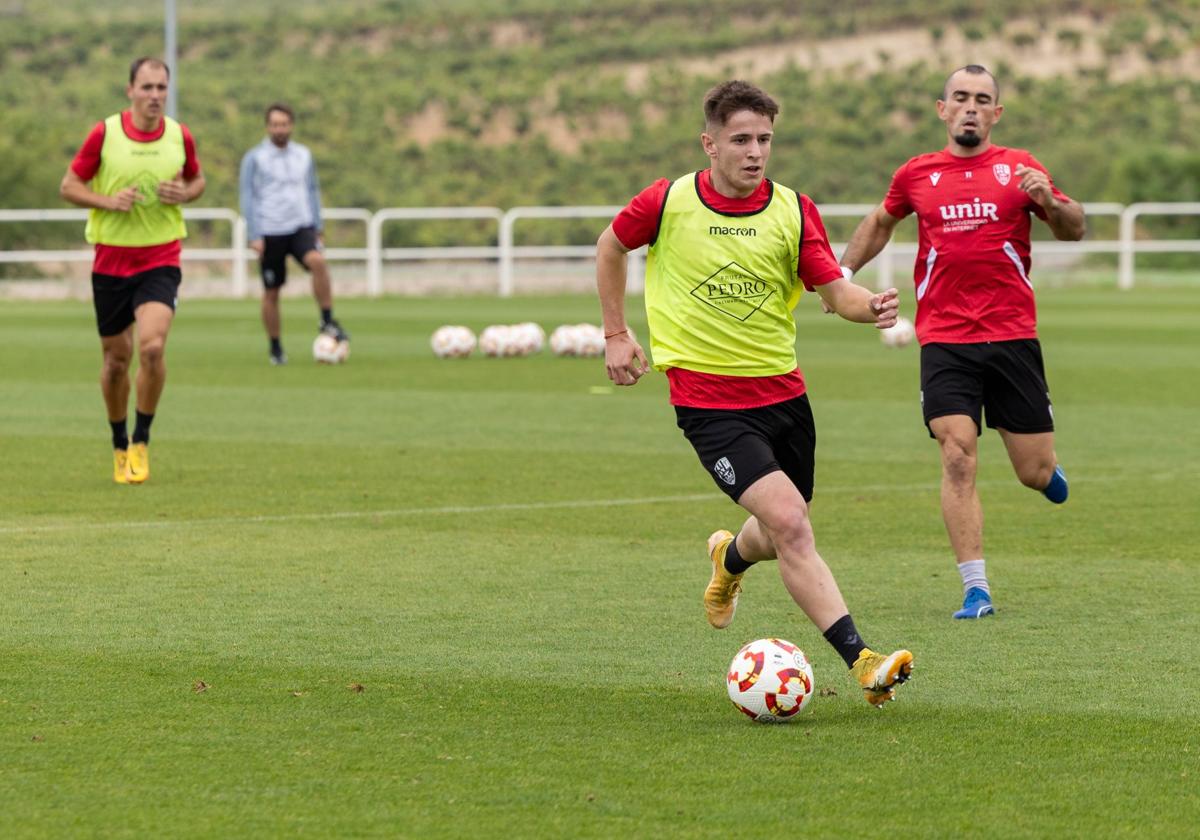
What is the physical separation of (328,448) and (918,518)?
4.85m

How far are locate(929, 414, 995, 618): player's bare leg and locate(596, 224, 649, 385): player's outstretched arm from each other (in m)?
1.99

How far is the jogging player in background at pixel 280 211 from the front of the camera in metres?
21.5

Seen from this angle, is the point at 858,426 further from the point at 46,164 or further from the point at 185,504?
the point at 46,164

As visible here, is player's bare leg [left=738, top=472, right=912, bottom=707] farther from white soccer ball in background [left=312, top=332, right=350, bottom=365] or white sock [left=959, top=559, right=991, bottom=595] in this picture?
white soccer ball in background [left=312, top=332, right=350, bottom=365]

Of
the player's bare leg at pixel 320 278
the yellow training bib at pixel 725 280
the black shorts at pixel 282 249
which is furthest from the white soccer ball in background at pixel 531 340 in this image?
the yellow training bib at pixel 725 280

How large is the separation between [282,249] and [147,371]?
9.31 meters

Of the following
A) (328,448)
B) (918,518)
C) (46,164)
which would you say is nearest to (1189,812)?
(918,518)

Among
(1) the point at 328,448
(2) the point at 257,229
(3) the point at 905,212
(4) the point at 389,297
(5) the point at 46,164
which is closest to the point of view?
(3) the point at 905,212

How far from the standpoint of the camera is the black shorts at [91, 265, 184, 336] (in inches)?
492

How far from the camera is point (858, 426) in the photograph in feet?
52.1

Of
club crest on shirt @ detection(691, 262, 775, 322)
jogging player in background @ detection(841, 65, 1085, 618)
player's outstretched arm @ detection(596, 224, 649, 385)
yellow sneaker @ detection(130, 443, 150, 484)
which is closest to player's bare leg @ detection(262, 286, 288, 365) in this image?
yellow sneaker @ detection(130, 443, 150, 484)

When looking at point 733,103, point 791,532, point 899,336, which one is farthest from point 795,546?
point 899,336

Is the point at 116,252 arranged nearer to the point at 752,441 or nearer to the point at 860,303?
the point at 752,441

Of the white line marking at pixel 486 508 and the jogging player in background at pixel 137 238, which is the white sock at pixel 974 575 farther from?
the jogging player in background at pixel 137 238
